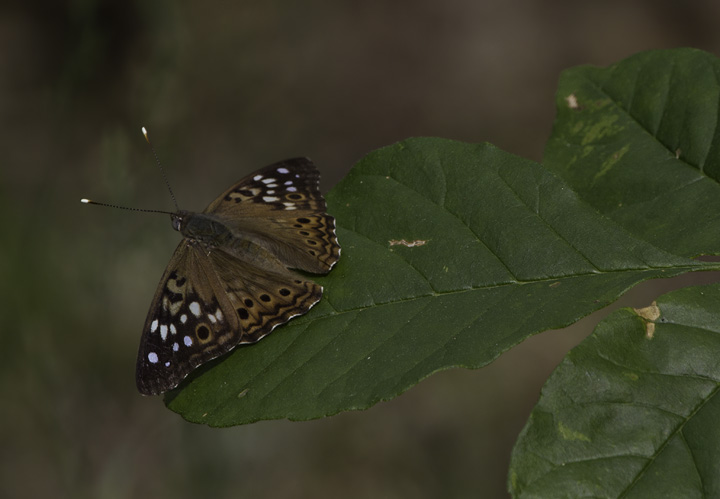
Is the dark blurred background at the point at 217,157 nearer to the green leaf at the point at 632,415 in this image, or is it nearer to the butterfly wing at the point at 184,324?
the butterfly wing at the point at 184,324

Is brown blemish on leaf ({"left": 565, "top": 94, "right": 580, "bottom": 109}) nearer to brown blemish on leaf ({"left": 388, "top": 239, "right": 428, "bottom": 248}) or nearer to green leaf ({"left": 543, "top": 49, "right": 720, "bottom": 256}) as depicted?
green leaf ({"left": 543, "top": 49, "right": 720, "bottom": 256})

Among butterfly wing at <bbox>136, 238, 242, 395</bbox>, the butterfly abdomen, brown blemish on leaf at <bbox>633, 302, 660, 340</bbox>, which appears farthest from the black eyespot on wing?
brown blemish on leaf at <bbox>633, 302, 660, 340</bbox>

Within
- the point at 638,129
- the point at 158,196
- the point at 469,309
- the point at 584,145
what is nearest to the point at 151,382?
the point at 469,309

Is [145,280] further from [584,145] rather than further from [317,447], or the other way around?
[584,145]

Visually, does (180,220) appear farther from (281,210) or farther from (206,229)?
(281,210)

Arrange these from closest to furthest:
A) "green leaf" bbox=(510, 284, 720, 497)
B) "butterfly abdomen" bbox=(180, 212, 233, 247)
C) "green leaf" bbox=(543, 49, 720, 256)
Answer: "green leaf" bbox=(510, 284, 720, 497), "green leaf" bbox=(543, 49, 720, 256), "butterfly abdomen" bbox=(180, 212, 233, 247)

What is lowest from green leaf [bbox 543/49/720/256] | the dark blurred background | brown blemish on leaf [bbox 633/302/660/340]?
the dark blurred background

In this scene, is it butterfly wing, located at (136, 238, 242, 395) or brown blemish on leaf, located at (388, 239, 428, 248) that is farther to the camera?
butterfly wing, located at (136, 238, 242, 395)
